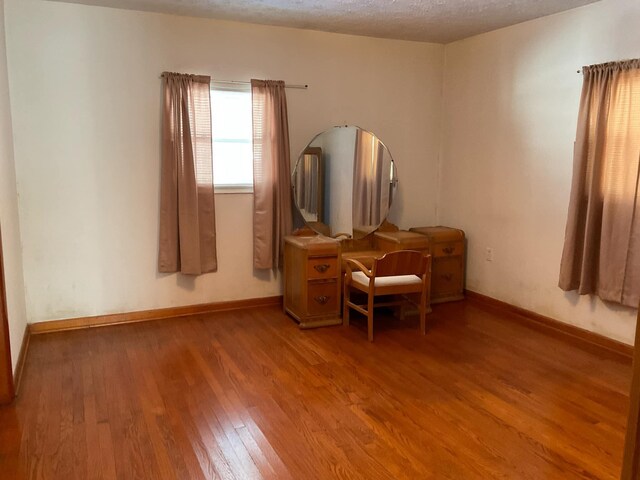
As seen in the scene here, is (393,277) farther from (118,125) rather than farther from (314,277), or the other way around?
(118,125)

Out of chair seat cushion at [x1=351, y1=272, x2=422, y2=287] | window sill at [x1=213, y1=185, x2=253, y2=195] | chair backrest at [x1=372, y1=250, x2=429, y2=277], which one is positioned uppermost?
window sill at [x1=213, y1=185, x2=253, y2=195]

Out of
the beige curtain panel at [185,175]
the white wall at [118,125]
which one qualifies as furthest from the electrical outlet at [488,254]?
the beige curtain panel at [185,175]

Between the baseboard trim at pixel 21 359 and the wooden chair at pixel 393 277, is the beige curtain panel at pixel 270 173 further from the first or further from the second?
the baseboard trim at pixel 21 359

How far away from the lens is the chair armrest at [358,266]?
365 centimetres

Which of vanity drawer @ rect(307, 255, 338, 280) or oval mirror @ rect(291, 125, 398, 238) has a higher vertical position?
oval mirror @ rect(291, 125, 398, 238)

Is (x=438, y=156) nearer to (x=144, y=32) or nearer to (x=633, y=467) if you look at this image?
(x=144, y=32)

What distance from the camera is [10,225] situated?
3098mm

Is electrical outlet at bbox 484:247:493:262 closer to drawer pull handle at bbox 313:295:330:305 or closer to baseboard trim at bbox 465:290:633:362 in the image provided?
baseboard trim at bbox 465:290:633:362

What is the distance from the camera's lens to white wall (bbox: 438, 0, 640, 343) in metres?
3.57

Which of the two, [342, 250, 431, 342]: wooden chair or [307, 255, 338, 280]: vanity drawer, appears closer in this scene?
[342, 250, 431, 342]: wooden chair

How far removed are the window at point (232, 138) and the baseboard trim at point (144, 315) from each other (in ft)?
3.18

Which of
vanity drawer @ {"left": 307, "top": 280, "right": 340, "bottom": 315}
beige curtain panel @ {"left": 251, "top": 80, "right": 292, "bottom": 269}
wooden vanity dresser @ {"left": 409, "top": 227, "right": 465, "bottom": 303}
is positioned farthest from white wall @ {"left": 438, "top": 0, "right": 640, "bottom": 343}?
beige curtain panel @ {"left": 251, "top": 80, "right": 292, "bottom": 269}

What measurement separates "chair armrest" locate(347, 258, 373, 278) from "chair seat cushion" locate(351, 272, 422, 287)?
7 centimetres

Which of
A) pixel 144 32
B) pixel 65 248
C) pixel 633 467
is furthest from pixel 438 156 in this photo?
pixel 633 467
